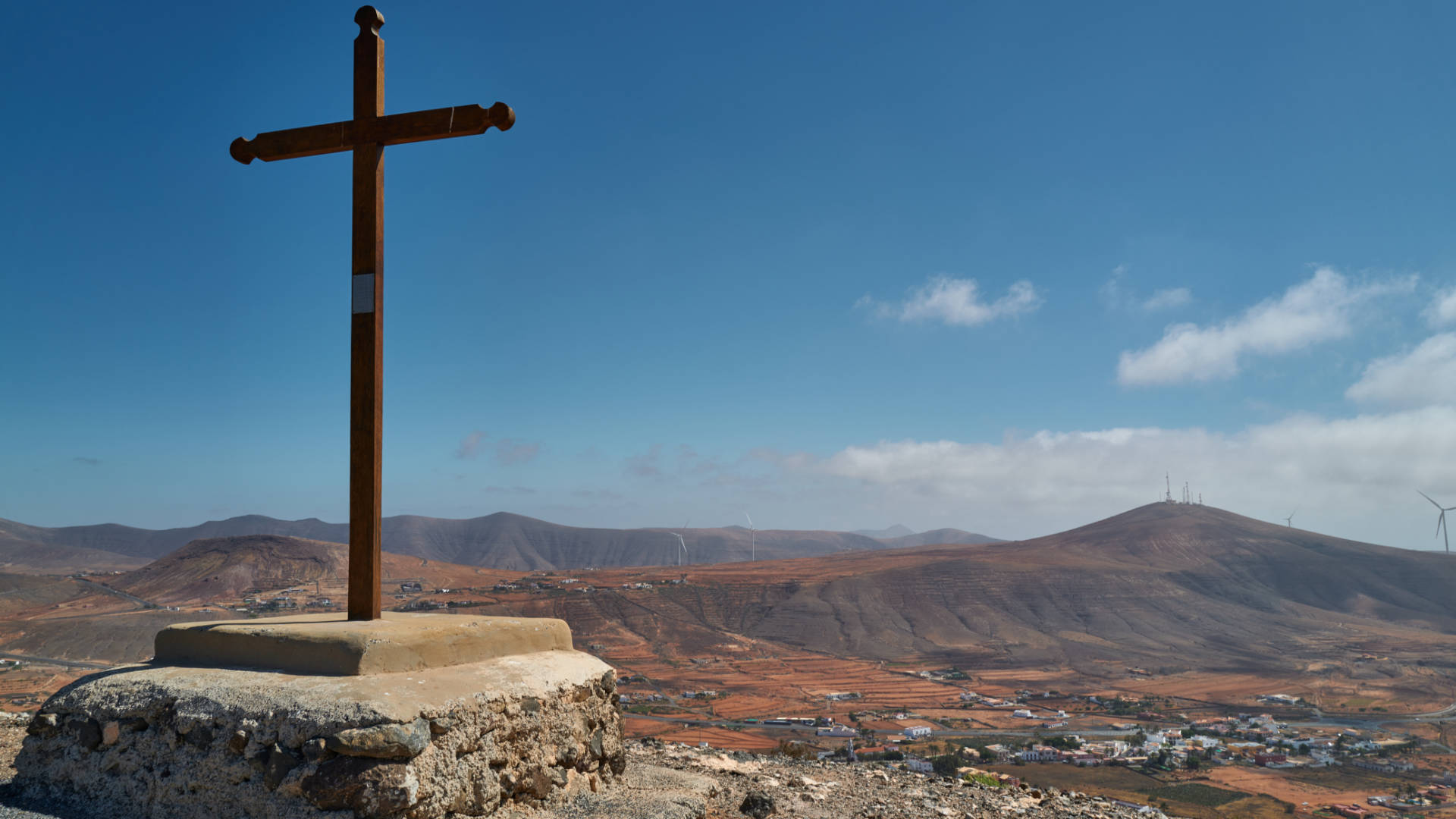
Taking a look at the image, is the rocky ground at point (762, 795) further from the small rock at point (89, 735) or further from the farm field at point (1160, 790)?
the farm field at point (1160, 790)

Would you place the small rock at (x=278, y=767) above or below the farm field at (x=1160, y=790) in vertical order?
above

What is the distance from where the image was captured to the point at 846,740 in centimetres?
3688

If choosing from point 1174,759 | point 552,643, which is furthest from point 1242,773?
point 552,643

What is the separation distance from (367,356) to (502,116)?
204 cm

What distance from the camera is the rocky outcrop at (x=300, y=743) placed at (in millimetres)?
4137

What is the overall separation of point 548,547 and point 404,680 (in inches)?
7685

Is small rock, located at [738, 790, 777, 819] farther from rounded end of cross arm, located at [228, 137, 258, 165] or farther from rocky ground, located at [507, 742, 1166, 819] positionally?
rounded end of cross arm, located at [228, 137, 258, 165]

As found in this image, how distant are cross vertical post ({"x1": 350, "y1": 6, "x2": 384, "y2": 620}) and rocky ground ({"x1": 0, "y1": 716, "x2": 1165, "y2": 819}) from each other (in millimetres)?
2039

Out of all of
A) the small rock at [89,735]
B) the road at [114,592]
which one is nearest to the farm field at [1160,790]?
the small rock at [89,735]

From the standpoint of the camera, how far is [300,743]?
423 cm

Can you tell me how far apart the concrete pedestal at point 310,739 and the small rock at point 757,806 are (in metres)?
1.59

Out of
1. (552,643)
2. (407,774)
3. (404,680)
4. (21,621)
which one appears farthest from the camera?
(21,621)

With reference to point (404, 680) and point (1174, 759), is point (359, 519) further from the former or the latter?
point (1174, 759)

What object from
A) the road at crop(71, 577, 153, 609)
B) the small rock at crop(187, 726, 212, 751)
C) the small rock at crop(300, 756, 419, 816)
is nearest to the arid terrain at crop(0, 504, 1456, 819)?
the road at crop(71, 577, 153, 609)
